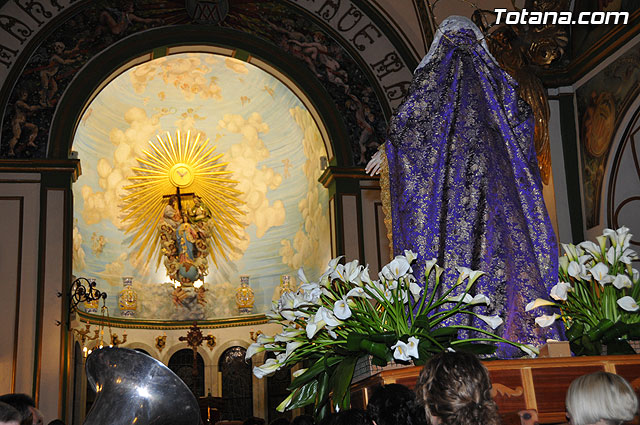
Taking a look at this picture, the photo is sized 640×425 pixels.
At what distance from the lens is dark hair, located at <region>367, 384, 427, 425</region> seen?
261 cm

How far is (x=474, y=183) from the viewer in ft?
13.1

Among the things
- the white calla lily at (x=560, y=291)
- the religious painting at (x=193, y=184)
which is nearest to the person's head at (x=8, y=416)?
the white calla lily at (x=560, y=291)

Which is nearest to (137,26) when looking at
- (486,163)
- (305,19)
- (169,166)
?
(305,19)

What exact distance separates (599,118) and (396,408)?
7.18m

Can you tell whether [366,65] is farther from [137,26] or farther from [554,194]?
Result: [554,194]

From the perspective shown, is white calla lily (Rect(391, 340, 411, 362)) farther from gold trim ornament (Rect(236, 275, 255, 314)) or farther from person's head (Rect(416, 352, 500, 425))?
gold trim ornament (Rect(236, 275, 255, 314))

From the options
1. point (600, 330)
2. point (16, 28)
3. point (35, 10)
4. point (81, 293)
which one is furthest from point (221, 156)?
point (600, 330)

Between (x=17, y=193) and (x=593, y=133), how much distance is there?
337 inches

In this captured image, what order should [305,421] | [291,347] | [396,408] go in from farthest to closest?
[305,421] → [291,347] → [396,408]

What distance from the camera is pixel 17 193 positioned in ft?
39.6

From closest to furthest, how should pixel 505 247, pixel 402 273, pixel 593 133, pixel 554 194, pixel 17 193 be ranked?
1. pixel 402 273
2. pixel 505 247
3. pixel 554 194
4. pixel 593 133
5. pixel 17 193

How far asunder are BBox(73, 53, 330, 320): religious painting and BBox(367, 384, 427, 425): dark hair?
14.8 m

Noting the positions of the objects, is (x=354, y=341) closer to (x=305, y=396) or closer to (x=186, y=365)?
(x=305, y=396)

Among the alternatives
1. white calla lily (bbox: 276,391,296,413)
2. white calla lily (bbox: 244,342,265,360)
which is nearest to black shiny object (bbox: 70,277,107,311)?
white calla lily (bbox: 244,342,265,360)
